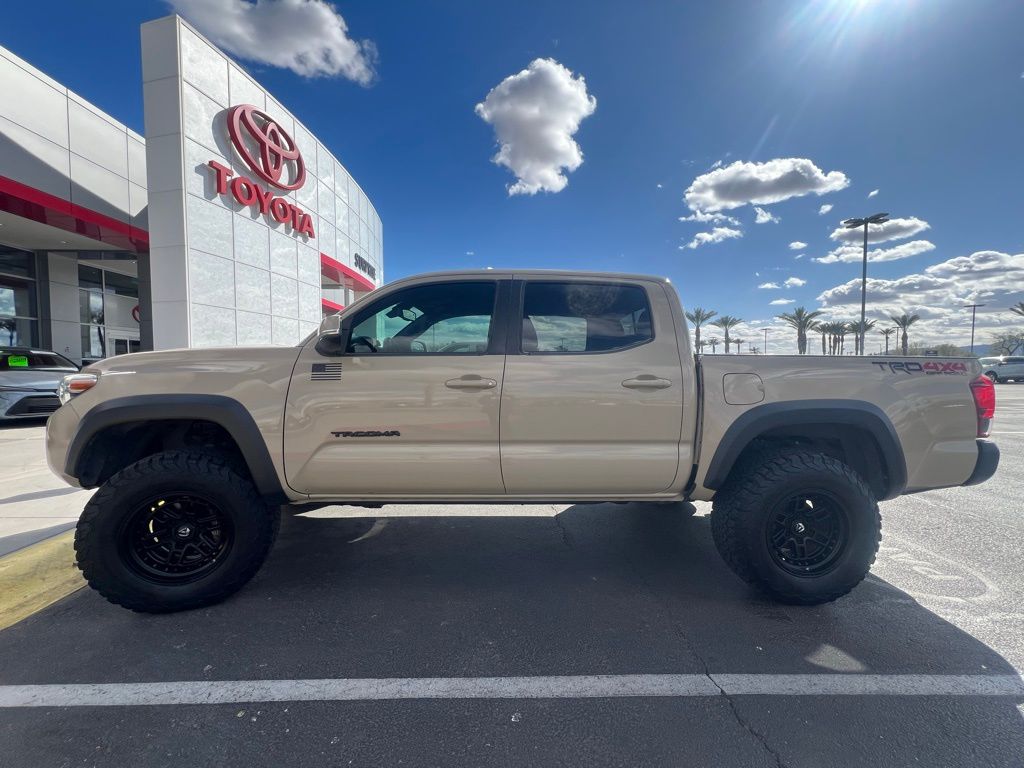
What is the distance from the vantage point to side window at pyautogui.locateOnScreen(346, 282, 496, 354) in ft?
9.48

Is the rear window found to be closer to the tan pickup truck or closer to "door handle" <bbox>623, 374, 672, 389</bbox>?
the tan pickup truck

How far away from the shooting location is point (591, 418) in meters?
2.76

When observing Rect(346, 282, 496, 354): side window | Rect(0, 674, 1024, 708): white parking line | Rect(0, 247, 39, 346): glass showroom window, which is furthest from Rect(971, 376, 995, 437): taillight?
Rect(0, 247, 39, 346): glass showroom window

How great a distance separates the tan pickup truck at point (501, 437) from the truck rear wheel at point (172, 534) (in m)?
0.01

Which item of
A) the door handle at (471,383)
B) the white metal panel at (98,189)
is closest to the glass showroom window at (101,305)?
the white metal panel at (98,189)

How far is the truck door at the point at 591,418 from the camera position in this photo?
2758 millimetres

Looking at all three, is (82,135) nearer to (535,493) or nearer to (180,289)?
(180,289)

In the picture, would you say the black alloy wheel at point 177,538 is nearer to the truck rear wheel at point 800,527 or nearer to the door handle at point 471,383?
the door handle at point 471,383

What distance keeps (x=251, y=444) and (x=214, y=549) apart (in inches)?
27.7

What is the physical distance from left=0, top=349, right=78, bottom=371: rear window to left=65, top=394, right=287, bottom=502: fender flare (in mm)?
9566

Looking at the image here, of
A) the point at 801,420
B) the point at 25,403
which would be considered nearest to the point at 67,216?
the point at 25,403

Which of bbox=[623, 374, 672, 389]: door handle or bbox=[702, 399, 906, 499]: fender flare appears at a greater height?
bbox=[623, 374, 672, 389]: door handle

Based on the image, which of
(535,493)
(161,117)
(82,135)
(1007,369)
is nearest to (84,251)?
(82,135)

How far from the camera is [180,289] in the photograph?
37.3ft
